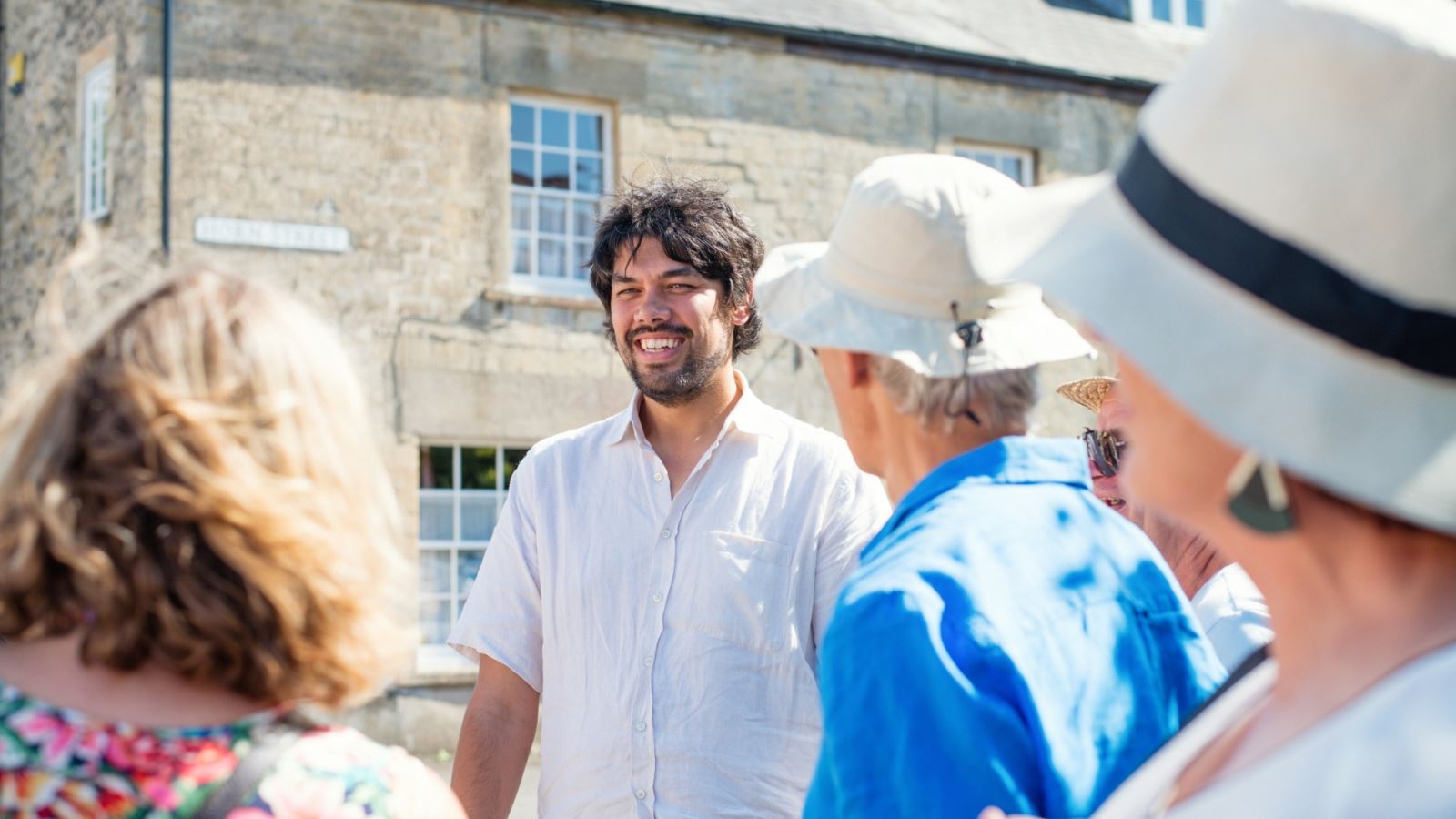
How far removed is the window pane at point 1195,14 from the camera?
17344mm

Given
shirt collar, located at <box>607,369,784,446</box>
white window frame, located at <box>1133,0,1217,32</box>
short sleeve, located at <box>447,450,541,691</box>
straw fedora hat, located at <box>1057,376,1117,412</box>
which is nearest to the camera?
short sleeve, located at <box>447,450,541,691</box>

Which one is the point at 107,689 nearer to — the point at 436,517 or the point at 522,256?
the point at 436,517

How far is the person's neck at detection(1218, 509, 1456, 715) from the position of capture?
1.23 m

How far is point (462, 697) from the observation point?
11992 mm

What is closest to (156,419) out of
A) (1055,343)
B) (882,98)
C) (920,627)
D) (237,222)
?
(920,627)

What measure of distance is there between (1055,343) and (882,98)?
1241 centimetres

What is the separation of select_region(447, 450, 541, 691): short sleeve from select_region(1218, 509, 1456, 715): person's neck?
2296 millimetres

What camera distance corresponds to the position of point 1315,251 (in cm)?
122

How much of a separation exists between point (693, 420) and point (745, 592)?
0.55 m

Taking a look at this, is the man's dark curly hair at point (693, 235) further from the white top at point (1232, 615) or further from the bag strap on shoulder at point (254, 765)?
the bag strap on shoulder at point (254, 765)

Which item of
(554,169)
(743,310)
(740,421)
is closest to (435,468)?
(554,169)

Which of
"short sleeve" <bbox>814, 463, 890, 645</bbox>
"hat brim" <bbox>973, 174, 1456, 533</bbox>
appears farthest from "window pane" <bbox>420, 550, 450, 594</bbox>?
"hat brim" <bbox>973, 174, 1456, 533</bbox>

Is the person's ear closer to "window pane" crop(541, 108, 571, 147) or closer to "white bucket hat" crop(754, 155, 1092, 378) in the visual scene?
"white bucket hat" crop(754, 155, 1092, 378)

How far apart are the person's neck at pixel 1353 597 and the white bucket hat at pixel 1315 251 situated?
6 cm
